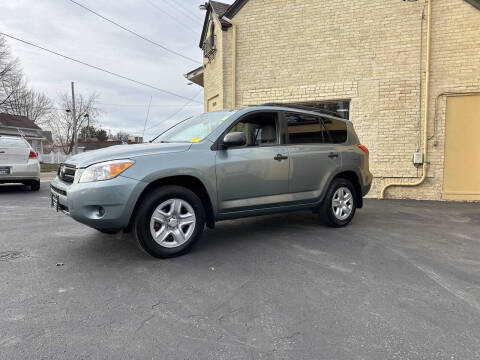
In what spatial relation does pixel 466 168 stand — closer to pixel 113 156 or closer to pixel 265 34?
pixel 265 34

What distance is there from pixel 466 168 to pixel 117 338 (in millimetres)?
9406

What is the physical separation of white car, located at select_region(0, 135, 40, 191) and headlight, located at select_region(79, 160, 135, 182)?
691 centimetres

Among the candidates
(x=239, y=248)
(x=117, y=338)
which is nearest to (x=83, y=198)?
(x=117, y=338)

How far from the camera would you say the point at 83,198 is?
3434 mm

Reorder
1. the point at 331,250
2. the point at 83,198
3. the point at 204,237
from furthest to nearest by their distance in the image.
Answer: the point at 204,237, the point at 331,250, the point at 83,198

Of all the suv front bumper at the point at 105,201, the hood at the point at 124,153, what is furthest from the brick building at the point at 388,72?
the suv front bumper at the point at 105,201

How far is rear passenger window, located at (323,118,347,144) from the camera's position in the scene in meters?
5.51

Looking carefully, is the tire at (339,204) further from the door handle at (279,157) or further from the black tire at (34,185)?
the black tire at (34,185)

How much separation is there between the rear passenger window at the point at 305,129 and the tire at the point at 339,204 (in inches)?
30.1

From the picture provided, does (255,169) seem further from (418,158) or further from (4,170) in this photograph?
(4,170)

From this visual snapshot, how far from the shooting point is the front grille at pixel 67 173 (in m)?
3.78

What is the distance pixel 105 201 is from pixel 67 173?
2.91ft

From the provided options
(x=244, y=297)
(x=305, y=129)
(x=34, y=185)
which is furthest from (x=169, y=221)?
(x=34, y=185)

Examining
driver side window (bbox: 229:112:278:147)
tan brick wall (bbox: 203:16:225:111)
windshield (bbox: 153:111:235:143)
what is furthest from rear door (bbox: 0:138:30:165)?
driver side window (bbox: 229:112:278:147)
